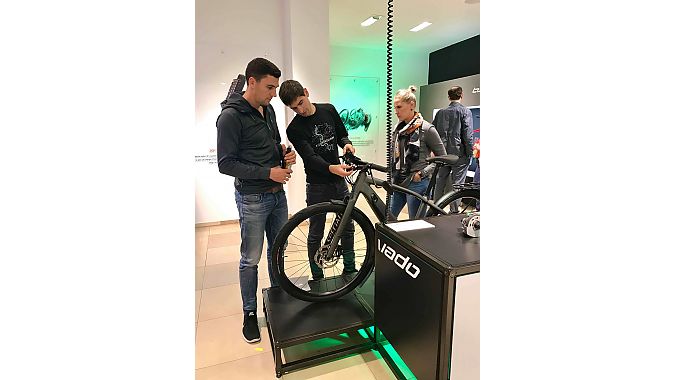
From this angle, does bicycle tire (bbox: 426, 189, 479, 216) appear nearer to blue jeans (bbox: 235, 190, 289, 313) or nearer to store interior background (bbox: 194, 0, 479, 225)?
blue jeans (bbox: 235, 190, 289, 313)

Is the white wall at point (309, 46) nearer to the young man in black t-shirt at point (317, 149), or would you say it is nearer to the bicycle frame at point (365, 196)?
the young man in black t-shirt at point (317, 149)

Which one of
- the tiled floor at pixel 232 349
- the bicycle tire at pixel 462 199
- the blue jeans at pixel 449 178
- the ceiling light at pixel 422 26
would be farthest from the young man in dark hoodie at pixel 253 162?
the ceiling light at pixel 422 26

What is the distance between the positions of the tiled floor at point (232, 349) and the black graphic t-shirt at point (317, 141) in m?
1.00

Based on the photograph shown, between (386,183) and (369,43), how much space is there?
535 cm

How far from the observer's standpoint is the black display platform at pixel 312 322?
66.9 inches

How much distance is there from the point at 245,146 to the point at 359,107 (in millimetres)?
5495

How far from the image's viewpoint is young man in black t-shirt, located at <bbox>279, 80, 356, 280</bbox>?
86.7 inches

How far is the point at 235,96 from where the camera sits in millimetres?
1871

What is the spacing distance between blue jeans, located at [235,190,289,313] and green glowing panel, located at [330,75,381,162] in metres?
5.07

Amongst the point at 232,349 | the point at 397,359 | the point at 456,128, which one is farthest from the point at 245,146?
the point at 456,128

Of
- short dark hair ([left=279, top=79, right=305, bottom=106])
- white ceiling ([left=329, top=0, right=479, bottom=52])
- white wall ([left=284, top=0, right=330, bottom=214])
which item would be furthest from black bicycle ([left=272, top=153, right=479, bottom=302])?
white ceiling ([left=329, top=0, right=479, bottom=52])

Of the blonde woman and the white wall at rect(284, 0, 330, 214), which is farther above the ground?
the white wall at rect(284, 0, 330, 214)
